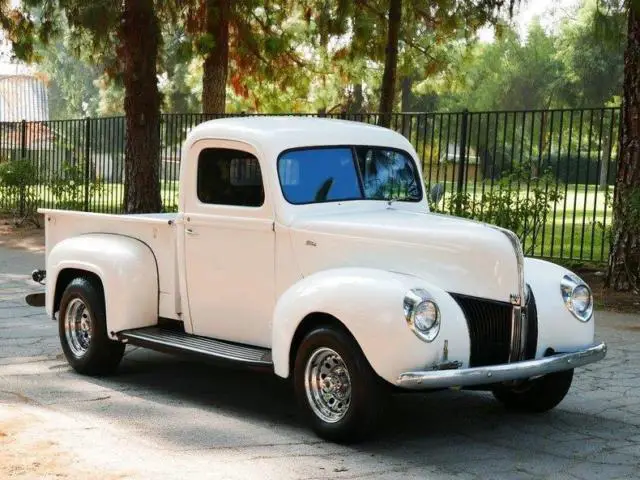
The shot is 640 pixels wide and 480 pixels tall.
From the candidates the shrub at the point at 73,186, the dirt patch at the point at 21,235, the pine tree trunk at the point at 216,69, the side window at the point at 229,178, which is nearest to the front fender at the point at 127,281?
the side window at the point at 229,178

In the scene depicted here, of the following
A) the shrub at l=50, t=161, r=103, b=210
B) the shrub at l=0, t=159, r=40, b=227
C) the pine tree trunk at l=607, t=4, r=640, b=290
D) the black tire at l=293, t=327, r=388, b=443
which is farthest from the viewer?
the shrub at l=0, t=159, r=40, b=227

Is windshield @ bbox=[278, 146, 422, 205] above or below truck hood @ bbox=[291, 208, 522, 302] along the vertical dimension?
above

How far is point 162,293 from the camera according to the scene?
7.62 meters

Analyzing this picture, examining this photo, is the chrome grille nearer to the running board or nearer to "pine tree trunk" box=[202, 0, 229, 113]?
the running board

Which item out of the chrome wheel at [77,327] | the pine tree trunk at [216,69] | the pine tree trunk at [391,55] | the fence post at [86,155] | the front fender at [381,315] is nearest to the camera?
the front fender at [381,315]

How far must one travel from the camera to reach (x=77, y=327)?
8109 millimetres

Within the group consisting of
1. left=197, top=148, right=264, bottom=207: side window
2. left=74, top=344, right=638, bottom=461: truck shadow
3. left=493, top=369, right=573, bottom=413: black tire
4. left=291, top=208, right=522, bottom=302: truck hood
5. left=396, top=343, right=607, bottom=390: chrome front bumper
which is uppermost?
left=197, top=148, right=264, bottom=207: side window

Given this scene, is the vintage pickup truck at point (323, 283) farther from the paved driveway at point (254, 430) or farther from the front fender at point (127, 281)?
the paved driveway at point (254, 430)

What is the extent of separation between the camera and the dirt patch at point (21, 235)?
1806cm

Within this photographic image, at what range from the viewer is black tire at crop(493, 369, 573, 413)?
270 inches

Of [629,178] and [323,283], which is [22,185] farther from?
[323,283]

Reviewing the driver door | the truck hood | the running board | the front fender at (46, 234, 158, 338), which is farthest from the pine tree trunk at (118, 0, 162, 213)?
the truck hood

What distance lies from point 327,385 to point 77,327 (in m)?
2.67

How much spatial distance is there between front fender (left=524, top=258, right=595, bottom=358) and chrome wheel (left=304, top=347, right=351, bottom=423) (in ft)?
3.84
